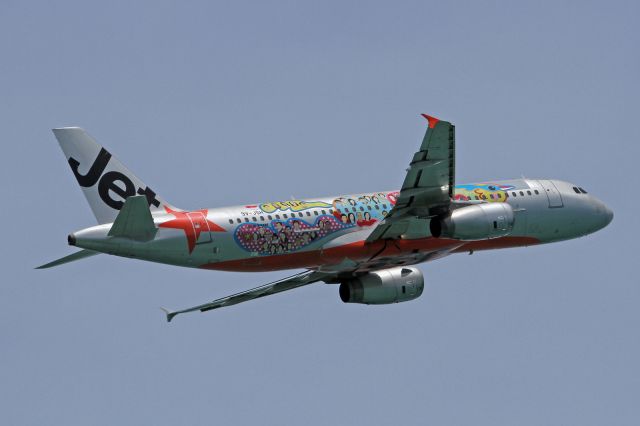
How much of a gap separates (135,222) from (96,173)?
378 centimetres

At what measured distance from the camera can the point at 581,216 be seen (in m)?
72.9

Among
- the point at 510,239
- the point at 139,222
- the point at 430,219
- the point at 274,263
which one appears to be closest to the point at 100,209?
the point at 139,222

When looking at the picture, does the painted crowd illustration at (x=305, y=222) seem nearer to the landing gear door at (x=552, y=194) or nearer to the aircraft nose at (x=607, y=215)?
the landing gear door at (x=552, y=194)

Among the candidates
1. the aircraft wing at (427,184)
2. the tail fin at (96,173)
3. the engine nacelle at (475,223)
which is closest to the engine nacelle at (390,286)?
the aircraft wing at (427,184)

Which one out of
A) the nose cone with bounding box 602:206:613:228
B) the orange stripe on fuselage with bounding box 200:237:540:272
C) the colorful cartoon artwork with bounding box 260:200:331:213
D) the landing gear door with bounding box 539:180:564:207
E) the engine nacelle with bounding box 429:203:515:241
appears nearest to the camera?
the engine nacelle with bounding box 429:203:515:241

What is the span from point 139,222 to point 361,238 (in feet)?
35.1

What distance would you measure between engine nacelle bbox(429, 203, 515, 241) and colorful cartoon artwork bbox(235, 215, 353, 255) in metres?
4.57

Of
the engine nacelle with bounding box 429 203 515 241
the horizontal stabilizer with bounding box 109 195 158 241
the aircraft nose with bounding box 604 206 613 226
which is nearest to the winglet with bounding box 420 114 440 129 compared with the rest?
the engine nacelle with bounding box 429 203 515 241

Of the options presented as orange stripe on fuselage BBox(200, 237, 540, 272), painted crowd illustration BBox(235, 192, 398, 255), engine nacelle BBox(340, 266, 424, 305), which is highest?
painted crowd illustration BBox(235, 192, 398, 255)

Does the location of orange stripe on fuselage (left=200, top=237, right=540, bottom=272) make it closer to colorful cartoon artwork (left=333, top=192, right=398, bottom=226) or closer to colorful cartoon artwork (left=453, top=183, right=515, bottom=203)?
colorful cartoon artwork (left=333, top=192, right=398, bottom=226)

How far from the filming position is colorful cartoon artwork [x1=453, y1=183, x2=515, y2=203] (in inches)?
2712

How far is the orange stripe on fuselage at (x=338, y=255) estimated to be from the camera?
65250mm

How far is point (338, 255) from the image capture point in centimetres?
6688

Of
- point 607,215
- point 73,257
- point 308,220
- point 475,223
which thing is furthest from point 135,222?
point 607,215
